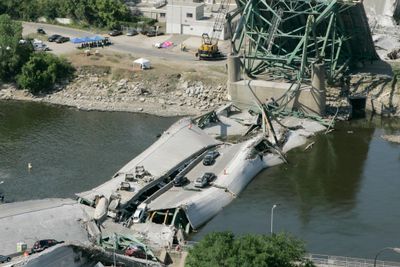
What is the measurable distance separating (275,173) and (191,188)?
897 cm

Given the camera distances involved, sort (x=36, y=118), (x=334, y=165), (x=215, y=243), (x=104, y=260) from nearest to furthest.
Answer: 1. (x=215, y=243)
2. (x=104, y=260)
3. (x=334, y=165)
4. (x=36, y=118)

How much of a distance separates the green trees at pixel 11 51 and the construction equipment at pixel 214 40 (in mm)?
19309

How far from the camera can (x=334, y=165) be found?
68.8 meters

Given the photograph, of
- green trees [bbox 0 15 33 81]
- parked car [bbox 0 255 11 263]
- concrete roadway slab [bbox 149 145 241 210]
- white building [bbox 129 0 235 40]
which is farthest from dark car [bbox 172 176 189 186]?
white building [bbox 129 0 235 40]

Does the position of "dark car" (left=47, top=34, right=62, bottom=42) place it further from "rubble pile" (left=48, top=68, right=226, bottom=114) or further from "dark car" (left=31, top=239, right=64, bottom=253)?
"dark car" (left=31, top=239, right=64, bottom=253)

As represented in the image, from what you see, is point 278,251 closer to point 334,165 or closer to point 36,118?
point 334,165

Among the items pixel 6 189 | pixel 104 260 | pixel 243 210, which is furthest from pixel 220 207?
pixel 6 189

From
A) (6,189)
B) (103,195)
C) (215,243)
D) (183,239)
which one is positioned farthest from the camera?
(6,189)

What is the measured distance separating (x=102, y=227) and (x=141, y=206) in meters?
3.72

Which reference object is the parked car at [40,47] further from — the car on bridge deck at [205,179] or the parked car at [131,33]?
the car on bridge deck at [205,179]

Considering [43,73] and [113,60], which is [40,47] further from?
[113,60]

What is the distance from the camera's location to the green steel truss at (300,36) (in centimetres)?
7938

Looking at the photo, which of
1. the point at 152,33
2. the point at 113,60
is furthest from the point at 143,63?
the point at 152,33

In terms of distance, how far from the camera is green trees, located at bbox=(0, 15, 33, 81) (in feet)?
291
